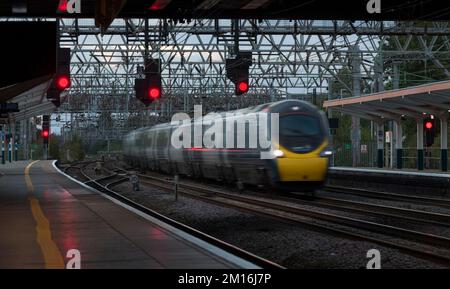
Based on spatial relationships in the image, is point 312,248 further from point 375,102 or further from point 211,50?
point 211,50

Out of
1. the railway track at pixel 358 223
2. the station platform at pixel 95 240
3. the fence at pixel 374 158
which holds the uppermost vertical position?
the fence at pixel 374 158

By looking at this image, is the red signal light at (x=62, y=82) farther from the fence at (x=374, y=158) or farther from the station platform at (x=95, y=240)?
the fence at (x=374, y=158)

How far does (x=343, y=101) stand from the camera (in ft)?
124

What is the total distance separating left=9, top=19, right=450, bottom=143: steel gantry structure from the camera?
98.9 ft

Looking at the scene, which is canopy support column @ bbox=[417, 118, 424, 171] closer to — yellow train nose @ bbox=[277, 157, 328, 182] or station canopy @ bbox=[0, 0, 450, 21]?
yellow train nose @ bbox=[277, 157, 328, 182]

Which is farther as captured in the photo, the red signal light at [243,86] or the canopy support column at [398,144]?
the canopy support column at [398,144]

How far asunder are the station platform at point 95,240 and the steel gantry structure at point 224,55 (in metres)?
6.22

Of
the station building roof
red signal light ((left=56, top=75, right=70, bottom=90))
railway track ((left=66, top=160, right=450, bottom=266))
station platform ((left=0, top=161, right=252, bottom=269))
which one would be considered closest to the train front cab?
railway track ((left=66, top=160, right=450, bottom=266))

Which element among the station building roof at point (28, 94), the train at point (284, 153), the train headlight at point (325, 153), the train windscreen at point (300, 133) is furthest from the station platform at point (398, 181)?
the station building roof at point (28, 94)

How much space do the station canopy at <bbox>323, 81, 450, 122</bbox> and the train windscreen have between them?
27.1 ft

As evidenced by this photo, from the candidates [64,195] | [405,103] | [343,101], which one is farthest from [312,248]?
[343,101]

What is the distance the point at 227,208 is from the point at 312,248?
323 inches

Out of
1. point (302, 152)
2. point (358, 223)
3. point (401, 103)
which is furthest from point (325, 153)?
point (401, 103)

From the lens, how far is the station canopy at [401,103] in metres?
29.4
